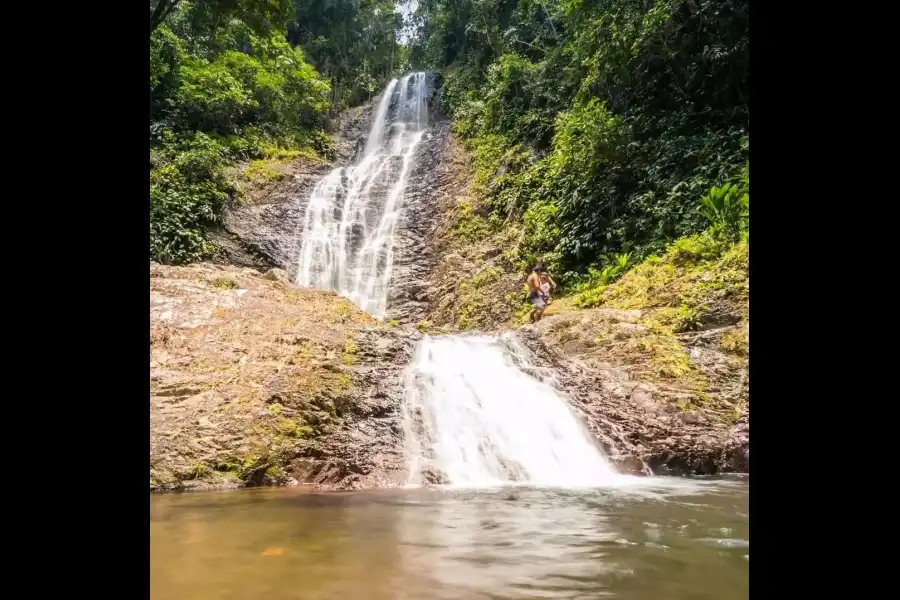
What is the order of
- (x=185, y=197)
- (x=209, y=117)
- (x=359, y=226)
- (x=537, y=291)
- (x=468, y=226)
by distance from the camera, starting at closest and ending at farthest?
(x=537, y=291), (x=185, y=197), (x=468, y=226), (x=359, y=226), (x=209, y=117)

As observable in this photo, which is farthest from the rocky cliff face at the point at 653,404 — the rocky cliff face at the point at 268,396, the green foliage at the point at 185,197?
the green foliage at the point at 185,197

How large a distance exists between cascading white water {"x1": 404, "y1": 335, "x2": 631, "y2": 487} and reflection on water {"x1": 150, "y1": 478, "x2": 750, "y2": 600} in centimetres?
81

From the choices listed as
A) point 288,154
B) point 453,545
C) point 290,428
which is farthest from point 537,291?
point 288,154

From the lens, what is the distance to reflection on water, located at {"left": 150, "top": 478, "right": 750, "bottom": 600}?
283 cm

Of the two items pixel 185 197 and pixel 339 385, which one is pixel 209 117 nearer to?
pixel 185 197

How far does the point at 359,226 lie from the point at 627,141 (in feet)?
23.3

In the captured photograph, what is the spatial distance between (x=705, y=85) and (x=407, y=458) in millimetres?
9851

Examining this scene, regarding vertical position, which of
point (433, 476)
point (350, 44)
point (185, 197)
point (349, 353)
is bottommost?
point (433, 476)

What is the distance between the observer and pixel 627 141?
1220 cm

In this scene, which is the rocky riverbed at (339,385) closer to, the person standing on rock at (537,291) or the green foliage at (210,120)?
the person standing on rock at (537,291)

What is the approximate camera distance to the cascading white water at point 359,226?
577 inches
